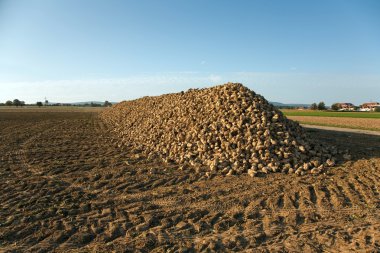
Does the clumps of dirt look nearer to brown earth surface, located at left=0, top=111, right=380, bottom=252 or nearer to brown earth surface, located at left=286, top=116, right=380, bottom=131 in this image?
brown earth surface, located at left=0, top=111, right=380, bottom=252

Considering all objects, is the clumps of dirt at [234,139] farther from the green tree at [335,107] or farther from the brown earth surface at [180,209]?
the green tree at [335,107]

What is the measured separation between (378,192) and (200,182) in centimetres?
471

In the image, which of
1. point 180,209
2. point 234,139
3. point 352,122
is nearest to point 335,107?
point 352,122

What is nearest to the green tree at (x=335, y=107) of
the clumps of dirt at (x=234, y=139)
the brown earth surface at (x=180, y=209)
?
the clumps of dirt at (x=234, y=139)

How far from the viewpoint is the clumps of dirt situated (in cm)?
996

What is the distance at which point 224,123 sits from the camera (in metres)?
11.8

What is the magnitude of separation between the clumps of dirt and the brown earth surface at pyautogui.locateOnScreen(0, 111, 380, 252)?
634 millimetres

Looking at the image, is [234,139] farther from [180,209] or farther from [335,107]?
[335,107]

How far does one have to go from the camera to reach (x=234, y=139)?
35.7 ft

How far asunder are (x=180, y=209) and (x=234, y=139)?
4.65 metres

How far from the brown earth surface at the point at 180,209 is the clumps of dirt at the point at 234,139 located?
0.63 meters

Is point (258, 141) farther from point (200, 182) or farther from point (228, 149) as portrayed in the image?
point (200, 182)

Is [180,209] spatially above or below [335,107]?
below

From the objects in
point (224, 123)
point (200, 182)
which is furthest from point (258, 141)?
point (200, 182)
